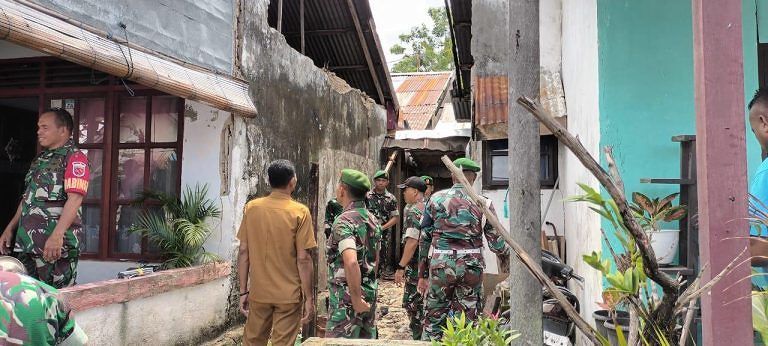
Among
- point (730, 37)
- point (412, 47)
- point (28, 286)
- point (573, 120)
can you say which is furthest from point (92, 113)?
point (412, 47)

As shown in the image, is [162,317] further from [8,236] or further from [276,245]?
[276,245]

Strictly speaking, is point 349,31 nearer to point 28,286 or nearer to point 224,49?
point 224,49

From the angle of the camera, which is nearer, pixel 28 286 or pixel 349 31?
pixel 28 286

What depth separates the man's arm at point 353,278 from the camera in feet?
11.7

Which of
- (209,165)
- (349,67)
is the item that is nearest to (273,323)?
(209,165)

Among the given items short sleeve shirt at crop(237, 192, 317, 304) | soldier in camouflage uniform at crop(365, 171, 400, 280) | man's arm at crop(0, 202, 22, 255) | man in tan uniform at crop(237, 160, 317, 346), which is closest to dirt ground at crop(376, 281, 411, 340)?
soldier in camouflage uniform at crop(365, 171, 400, 280)

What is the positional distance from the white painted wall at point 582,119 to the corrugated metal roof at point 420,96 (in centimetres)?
809

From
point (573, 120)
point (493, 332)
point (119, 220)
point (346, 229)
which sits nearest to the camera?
point (493, 332)

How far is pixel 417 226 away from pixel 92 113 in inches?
136

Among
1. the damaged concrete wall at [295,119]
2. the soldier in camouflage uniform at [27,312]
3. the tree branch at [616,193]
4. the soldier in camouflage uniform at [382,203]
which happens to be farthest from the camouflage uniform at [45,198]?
the soldier in camouflage uniform at [382,203]

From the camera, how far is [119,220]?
5266mm

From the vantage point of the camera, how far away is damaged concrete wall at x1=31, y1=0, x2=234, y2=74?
3951 millimetres

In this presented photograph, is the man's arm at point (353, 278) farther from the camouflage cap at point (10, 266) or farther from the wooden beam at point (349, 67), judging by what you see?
the wooden beam at point (349, 67)

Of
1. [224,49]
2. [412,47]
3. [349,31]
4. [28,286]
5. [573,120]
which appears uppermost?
[412,47]
